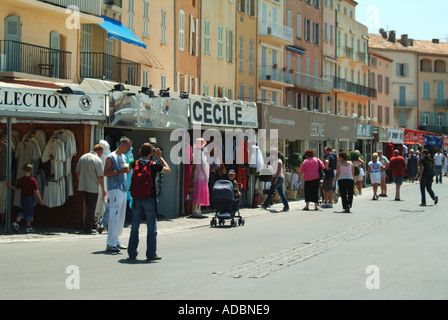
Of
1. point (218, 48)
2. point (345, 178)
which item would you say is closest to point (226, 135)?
point (345, 178)

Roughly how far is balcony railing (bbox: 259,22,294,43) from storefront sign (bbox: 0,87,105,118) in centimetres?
3756

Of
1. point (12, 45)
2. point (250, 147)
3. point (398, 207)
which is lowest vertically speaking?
point (398, 207)

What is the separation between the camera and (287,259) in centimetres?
1263

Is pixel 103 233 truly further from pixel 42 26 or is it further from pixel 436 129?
pixel 436 129

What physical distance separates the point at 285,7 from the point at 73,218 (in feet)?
145

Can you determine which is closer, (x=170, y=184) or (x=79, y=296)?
(x=79, y=296)

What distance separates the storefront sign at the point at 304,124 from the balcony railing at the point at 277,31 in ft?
48.1

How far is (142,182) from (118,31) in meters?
19.4

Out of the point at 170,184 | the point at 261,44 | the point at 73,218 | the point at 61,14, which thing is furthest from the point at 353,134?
the point at 73,218

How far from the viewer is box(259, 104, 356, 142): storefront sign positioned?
28594 millimetres

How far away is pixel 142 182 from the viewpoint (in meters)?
12.5

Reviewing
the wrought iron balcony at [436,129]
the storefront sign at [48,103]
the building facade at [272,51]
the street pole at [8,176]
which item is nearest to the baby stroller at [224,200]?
the storefront sign at [48,103]

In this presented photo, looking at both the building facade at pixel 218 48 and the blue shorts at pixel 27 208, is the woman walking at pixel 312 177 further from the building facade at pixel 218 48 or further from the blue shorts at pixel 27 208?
the building facade at pixel 218 48
